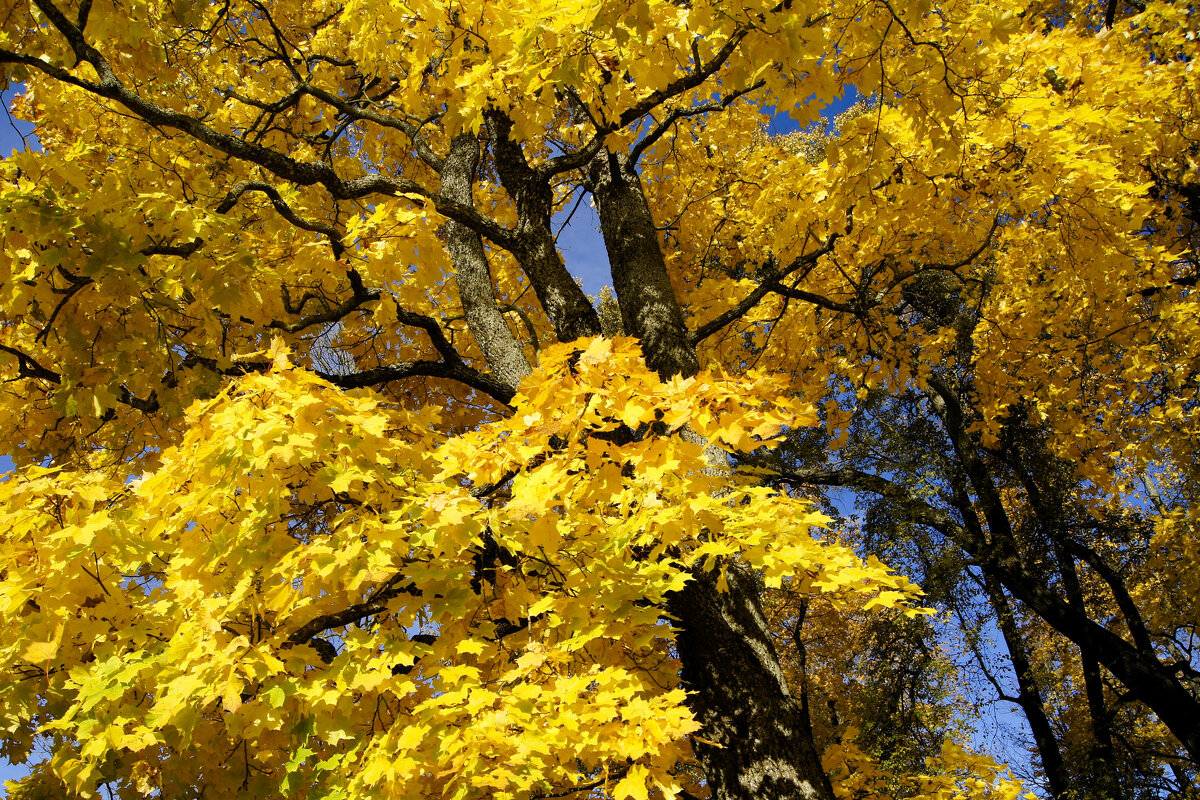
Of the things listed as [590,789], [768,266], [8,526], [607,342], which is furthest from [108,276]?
[768,266]

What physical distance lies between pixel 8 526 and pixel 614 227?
4.23m

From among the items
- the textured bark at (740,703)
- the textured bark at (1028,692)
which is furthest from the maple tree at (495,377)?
the textured bark at (1028,692)

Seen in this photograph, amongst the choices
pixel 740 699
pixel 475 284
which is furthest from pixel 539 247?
pixel 740 699

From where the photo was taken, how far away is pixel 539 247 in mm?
5246

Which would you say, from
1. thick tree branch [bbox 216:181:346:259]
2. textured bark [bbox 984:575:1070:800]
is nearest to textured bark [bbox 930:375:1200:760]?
textured bark [bbox 984:575:1070:800]

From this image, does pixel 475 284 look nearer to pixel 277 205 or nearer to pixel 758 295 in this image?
pixel 277 205

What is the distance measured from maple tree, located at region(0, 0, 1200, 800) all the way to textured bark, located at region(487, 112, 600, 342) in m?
0.04

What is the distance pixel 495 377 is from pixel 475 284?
2.89 feet

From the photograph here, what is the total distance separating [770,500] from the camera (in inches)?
125

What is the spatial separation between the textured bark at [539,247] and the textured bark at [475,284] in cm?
33

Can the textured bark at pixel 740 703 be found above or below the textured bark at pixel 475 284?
below

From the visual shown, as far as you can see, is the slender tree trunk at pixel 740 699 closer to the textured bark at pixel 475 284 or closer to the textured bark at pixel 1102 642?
the textured bark at pixel 475 284

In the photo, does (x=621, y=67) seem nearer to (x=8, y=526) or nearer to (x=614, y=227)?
(x=614, y=227)

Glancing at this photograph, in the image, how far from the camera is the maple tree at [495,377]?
255cm
